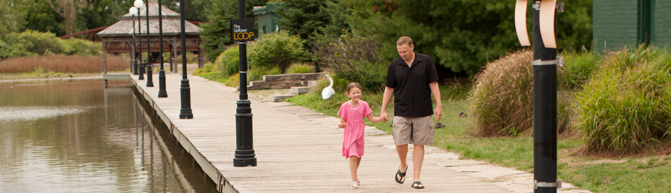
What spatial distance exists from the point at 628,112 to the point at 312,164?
4.07 metres

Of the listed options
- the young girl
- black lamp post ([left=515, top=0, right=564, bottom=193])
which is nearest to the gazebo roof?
the young girl

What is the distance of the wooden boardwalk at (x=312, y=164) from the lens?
24.3ft

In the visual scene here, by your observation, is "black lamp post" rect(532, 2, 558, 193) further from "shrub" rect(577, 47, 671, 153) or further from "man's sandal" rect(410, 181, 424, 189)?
"shrub" rect(577, 47, 671, 153)

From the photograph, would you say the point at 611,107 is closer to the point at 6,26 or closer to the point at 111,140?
the point at 111,140

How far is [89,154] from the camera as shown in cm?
1284

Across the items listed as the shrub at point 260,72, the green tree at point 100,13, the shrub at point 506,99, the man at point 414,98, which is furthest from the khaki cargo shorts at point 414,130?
the green tree at point 100,13

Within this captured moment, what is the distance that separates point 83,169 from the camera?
11125mm

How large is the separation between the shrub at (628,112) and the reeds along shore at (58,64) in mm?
Answer: 53092

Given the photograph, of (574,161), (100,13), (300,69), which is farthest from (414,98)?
(100,13)

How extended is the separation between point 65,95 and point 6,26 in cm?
3818

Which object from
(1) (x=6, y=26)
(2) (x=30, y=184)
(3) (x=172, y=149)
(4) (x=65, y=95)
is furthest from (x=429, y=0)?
(1) (x=6, y=26)

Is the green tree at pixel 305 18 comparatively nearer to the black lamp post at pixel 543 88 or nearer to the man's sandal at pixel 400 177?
the man's sandal at pixel 400 177

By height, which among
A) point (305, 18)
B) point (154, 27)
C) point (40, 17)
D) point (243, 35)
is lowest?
point (243, 35)

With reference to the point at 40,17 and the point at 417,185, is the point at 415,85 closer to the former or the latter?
the point at 417,185
